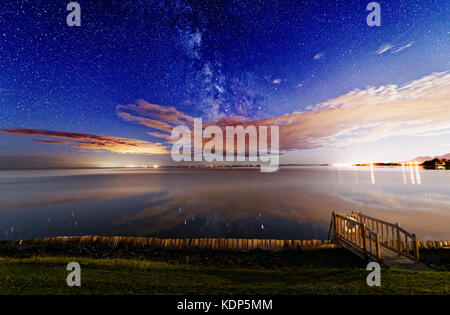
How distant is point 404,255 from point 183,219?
63.9ft

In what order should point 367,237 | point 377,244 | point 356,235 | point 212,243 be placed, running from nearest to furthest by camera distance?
1. point 377,244
2. point 356,235
3. point 367,237
4. point 212,243

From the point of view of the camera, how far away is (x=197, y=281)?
703 cm

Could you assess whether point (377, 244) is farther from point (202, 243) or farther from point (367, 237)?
point (202, 243)

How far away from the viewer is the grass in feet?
19.9

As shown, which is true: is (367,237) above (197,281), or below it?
below

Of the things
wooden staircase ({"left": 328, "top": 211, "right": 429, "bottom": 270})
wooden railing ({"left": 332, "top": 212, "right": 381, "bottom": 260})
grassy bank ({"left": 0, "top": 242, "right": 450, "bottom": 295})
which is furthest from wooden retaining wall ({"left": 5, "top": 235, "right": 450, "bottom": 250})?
grassy bank ({"left": 0, "top": 242, "right": 450, "bottom": 295})

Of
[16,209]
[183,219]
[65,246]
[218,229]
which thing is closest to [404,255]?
[218,229]

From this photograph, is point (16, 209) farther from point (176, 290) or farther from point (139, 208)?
point (176, 290)

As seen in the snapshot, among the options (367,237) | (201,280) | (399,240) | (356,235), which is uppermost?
(399,240)

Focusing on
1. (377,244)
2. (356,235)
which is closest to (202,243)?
(356,235)

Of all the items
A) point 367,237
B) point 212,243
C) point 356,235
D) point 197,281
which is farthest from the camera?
point 212,243

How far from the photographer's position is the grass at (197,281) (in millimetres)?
6078

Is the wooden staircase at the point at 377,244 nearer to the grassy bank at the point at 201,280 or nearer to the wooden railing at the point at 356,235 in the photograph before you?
the wooden railing at the point at 356,235

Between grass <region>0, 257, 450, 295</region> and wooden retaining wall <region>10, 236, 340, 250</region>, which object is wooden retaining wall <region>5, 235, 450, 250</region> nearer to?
wooden retaining wall <region>10, 236, 340, 250</region>
